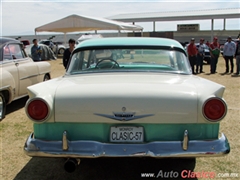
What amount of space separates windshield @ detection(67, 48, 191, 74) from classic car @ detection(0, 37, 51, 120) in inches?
96.5

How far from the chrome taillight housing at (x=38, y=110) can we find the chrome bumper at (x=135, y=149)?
28cm

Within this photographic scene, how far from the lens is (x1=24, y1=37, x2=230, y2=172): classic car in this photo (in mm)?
2785

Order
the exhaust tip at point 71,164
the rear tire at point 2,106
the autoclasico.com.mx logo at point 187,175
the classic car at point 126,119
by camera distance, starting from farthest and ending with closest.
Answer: the rear tire at point 2,106, the autoclasico.com.mx logo at point 187,175, the exhaust tip at point 71,164, the classic car at point 126,119

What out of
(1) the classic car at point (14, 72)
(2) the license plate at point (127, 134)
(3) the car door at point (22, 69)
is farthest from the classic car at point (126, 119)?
(3) the car door at point (22, 69)

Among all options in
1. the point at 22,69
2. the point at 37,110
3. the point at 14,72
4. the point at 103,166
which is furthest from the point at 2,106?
the point at 37,110

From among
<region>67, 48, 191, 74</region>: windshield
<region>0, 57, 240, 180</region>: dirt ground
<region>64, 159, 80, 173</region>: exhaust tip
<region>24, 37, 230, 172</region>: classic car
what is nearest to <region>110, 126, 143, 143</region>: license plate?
<region>24, 37, 230, 172</region>: classic car

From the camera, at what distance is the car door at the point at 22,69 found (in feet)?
21.6

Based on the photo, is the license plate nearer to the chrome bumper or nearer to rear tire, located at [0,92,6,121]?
the chrome bumper

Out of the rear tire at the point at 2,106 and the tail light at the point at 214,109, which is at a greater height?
the tail light at the point at 214,109

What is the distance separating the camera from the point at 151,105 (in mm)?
2777

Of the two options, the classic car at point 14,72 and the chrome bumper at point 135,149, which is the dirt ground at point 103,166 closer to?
the chrome bumper at point 135,149

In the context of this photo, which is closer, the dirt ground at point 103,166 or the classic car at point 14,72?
the dirt ground at point 103,166

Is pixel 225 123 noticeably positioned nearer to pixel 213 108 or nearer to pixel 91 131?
pixel 213 108

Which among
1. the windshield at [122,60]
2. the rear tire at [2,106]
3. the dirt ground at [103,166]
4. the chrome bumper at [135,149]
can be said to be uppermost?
the windshield at [122,60]
